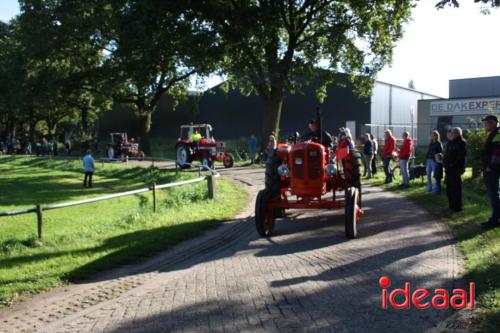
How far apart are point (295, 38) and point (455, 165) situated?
691 inches

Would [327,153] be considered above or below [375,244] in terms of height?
above

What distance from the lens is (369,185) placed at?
1619cm

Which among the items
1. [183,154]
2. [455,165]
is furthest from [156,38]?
[455,165]

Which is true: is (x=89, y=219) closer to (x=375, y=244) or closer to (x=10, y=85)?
(x=375, y=244)

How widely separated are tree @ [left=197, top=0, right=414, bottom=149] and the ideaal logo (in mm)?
20036

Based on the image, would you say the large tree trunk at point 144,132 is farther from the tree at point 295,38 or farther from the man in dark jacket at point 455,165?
the man in dark jacket at point 455,165

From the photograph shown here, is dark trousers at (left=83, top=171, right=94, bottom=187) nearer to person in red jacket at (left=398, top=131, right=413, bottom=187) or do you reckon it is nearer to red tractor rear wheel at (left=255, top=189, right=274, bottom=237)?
person in red jacket at (left=398, top=131, right=413, bottom=187)

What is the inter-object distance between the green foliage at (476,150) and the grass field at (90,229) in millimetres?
7098

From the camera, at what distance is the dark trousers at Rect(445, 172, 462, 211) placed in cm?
1046

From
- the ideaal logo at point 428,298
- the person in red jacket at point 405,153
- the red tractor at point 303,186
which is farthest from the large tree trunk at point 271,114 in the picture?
the ideaal logo at point 428,298

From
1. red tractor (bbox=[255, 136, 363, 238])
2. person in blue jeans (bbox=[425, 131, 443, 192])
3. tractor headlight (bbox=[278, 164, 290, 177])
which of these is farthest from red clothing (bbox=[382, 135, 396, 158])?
tractor headlight (bbox=[278, 164, 290, 177])

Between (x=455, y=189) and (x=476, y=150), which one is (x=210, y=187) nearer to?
(x=455, y=189)

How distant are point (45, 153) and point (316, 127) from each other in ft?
139

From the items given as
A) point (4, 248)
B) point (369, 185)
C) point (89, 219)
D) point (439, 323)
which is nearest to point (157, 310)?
point (439, 323)
